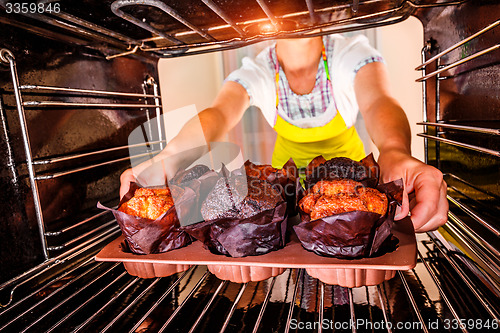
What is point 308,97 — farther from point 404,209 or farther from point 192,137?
point 404,209

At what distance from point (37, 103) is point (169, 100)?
127 cm

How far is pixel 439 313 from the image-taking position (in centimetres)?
88

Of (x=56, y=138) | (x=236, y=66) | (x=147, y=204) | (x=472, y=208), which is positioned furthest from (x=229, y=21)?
(x=236, y=66)

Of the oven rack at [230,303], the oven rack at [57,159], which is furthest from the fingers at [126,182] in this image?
the oven rack at [230,303]

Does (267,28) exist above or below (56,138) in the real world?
above

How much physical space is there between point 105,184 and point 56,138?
0.35m

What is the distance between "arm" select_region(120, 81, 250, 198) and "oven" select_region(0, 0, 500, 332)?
283 millimetres

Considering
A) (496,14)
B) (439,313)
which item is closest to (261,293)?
(439,313)

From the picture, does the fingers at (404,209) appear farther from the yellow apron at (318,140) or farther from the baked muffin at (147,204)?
the yellow apron at (318,140)

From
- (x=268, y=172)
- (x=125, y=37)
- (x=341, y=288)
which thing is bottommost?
(x=341, y=288)

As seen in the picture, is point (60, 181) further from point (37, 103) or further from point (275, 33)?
point (275, 33)

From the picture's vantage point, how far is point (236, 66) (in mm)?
3729

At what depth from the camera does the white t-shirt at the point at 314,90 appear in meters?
2.09

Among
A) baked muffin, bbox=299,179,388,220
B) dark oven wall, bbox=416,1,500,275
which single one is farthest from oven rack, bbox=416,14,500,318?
baked muffin, bbox=299,179,388,220
